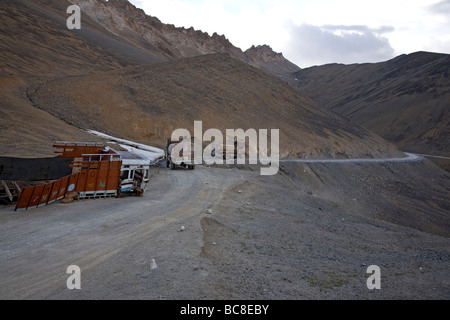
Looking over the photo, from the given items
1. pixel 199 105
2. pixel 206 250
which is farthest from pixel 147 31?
pixel 206 250

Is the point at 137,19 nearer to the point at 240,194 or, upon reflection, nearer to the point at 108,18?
the point at 108,18

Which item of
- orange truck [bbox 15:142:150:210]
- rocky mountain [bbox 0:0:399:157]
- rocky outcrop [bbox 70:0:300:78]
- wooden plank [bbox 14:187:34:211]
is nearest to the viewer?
wooden plank [bbox 14:187:34:211]

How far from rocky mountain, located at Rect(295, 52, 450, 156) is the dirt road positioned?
59.6 meters

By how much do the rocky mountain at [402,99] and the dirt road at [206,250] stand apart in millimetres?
59636

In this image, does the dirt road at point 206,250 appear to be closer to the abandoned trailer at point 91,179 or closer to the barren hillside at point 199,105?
the abandoned trailer at point 91,179

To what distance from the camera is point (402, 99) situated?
343ft

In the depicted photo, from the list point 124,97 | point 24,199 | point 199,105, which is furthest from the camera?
point 199,105

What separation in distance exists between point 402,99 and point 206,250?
112699mm

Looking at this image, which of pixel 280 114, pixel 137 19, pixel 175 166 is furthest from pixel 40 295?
pixel 137 19

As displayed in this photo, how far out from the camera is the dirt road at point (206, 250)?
6340 mm

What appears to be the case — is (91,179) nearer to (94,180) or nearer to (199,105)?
(94,180)

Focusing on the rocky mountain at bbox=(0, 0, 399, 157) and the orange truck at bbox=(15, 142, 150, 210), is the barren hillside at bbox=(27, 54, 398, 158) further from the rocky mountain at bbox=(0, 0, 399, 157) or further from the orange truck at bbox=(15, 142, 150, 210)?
the orange truck at bbox=(15, 142, 150, 210)

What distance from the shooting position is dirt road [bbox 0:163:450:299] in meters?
6.34

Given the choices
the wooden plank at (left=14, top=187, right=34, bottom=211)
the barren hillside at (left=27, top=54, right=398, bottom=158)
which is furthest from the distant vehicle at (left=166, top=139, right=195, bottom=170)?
the barren hillside at (left=27, top=54, right=398, bottom=158)
